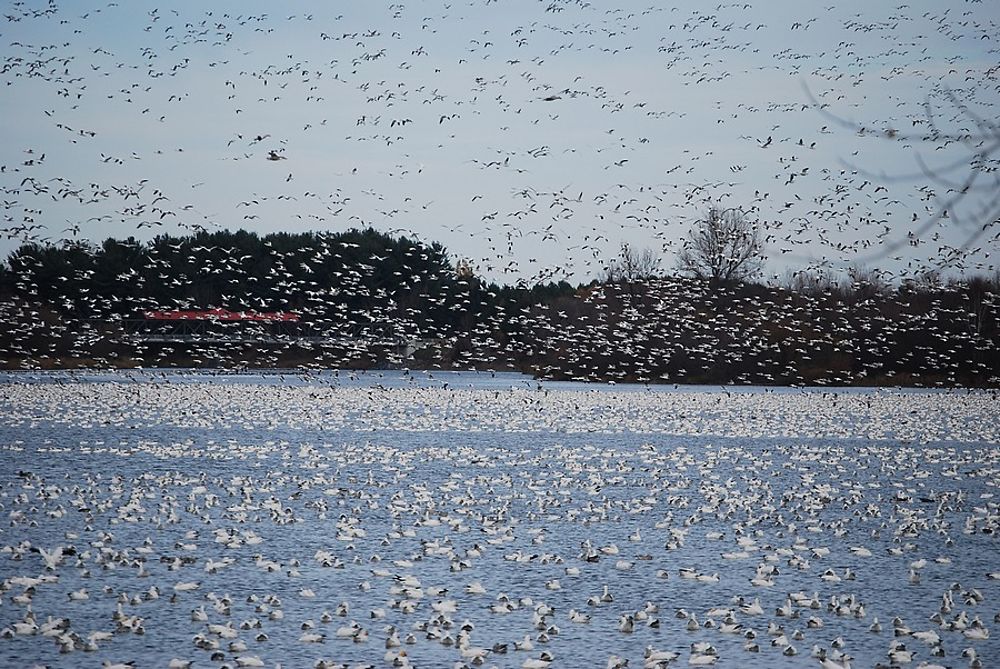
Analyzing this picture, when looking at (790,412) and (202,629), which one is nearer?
(202,629)

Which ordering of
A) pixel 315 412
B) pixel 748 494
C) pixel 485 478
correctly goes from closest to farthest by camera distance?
pixel 748 494 < pixel 485 478 < pixel 315 412

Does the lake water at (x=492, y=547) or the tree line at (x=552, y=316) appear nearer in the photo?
the lake water at (x=492, y=547)

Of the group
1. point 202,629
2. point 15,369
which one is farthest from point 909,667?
point 15,369

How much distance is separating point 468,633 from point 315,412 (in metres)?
30.9

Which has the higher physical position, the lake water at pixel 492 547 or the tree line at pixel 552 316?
the tree line at pixel 552 316

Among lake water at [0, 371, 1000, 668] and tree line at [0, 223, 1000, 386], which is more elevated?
tree line at [0, 223, 1000, 386]

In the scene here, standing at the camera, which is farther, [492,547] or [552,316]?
[552,316]

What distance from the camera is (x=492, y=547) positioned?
14.7m

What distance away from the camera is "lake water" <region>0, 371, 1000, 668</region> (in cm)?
1041

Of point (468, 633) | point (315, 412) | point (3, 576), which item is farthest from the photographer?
point (315, 412)

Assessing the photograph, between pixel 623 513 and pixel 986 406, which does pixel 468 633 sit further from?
pixel 986 406

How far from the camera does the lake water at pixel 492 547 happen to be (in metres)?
10.4

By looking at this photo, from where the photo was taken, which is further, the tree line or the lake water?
the tree line

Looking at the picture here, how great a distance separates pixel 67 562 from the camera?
13383 mm
